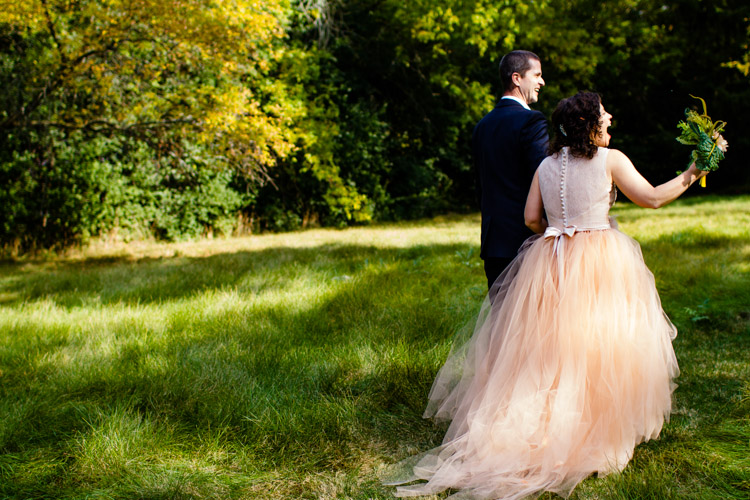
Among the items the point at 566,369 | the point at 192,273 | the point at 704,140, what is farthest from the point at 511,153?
the point at 192,273

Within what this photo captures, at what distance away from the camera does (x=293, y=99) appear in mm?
12828

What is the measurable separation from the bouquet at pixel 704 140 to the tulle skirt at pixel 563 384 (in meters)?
0.53

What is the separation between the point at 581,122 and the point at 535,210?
1.78ft

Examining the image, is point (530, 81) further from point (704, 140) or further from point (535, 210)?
point (704, 140)

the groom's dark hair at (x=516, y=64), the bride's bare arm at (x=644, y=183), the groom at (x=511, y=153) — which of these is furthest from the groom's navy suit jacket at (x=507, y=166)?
the bride's bare arm at (x=644, y=183)

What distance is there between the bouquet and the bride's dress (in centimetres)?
43

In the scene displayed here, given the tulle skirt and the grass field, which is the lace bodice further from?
the grass field

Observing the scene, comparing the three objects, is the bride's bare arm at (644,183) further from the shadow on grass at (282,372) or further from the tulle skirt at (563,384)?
the shadow on grass at (282,372)

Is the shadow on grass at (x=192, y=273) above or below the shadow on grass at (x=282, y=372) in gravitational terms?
above

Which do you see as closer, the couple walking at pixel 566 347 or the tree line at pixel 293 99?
the couple walking at pixel 566 347

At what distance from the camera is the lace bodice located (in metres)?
2.88

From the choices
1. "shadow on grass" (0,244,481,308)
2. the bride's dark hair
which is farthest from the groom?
"shadow on grass" (0,244,481,308)

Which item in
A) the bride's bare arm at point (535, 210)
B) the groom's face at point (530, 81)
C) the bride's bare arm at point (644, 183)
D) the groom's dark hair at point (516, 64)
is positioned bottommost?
the bride's bare arm at point (535, 210)

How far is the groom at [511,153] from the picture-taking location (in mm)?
3221
